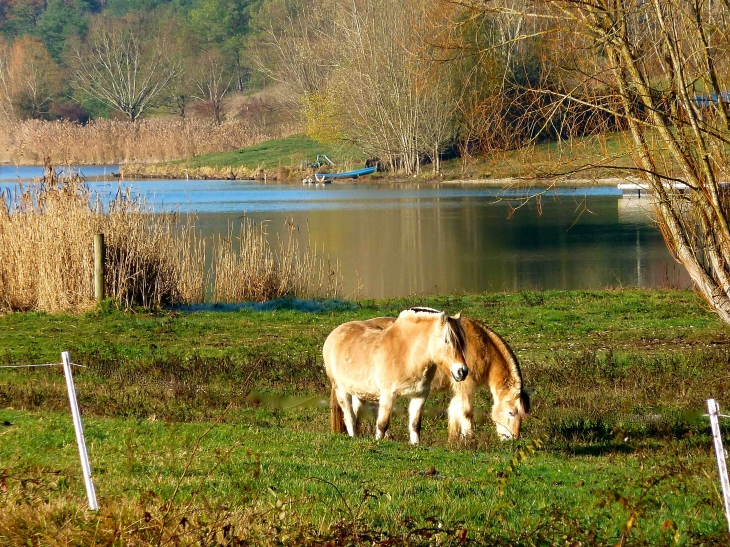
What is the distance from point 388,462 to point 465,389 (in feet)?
6.39

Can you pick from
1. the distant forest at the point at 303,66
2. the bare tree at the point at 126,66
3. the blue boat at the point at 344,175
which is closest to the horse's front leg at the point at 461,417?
the distant forest at the point at 303,66

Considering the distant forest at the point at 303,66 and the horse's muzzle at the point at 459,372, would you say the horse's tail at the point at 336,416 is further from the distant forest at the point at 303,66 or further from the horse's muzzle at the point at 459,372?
the distant forest at the point at 303,66

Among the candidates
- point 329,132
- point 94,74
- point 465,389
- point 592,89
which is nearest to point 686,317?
point 592,89

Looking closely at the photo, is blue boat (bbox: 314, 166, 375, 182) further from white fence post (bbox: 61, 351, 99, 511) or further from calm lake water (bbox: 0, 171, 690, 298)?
white fence post (bbox: 61, 351, 99, 511)

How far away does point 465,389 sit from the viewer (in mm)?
9680

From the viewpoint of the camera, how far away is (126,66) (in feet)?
368

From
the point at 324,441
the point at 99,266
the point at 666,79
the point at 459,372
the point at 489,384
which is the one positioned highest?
the point at 666,79

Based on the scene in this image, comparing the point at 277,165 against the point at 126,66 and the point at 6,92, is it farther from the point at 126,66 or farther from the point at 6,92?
the point at 126,66

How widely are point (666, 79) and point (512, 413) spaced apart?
180 inches

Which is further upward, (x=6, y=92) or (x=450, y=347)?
(x=6, y=92)

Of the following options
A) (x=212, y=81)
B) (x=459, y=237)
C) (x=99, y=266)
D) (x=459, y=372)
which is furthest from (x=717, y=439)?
(x=212, y=81)

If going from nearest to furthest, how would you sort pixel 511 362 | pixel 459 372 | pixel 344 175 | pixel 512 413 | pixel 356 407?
pixel 459 372
pixel 512 413
pixel 511 362
pixel 356 407
pixel 344 175

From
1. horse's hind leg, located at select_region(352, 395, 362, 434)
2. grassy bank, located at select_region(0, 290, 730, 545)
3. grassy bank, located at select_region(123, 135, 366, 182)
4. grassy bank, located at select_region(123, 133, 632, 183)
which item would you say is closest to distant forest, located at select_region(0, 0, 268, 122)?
grassy bank, located at select_region(123, 133, 632, 183)

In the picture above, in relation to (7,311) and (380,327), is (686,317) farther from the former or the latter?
(7,311)
